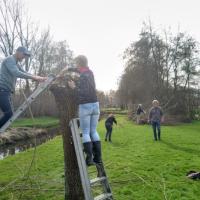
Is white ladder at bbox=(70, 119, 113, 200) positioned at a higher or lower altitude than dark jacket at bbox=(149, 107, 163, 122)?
lower

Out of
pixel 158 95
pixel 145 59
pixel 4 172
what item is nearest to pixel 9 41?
pixel 145 59

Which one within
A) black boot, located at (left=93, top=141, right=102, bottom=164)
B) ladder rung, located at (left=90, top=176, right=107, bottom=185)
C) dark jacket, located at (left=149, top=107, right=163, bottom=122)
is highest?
dark jacket, located at (left=149, top=107, right=163, bottom=122)

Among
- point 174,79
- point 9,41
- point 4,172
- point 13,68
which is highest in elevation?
point 9,41

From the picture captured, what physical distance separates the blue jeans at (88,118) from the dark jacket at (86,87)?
0.09 meters

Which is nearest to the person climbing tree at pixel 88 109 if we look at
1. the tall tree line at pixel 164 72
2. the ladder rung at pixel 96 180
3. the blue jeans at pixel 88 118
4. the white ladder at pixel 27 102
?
the blue jeans at pixel 88 118

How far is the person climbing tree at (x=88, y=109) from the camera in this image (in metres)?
5.28

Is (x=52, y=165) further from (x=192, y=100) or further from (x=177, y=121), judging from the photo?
Answer: (x=192, y=100)

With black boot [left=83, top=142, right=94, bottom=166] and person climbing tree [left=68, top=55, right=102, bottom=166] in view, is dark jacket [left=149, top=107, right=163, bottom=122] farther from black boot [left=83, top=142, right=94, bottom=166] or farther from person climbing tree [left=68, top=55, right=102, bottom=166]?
black boot [left=83, top=142, right=94, bottom=166]

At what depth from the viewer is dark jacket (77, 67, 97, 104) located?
5.35 metres

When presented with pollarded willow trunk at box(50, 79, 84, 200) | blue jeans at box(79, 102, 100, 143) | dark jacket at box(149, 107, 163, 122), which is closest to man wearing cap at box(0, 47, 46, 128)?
pollarded willow trunk at box(50, 79, 84, 200)

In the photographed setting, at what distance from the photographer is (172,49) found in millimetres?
39469

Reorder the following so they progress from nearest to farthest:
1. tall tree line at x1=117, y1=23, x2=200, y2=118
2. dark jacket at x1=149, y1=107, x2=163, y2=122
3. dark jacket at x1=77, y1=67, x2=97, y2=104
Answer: dark jacket at x1=77, y1=67, x2=97, y2=104, dark jacket at x1=149, y1=107, x2=163, y2=122, tall tree line at x1=117, y1=23, x2=200, y2=118

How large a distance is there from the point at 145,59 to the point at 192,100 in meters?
8.96

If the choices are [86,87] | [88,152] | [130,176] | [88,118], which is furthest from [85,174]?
[130,176]
